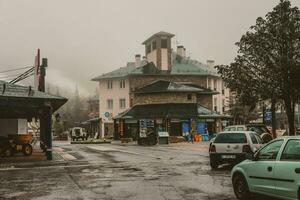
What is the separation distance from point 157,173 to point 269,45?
11467 mm

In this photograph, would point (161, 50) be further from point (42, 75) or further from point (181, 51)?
point (42, 75)

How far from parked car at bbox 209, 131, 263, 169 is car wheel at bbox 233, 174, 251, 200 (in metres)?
7.19

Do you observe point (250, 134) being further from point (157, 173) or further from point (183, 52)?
point (183, 52)

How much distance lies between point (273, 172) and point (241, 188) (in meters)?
1.50

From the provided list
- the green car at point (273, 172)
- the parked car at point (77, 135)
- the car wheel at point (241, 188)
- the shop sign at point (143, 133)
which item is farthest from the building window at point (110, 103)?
the green car at point (273, 172)

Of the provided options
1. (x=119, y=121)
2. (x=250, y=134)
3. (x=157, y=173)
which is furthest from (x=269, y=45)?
(x=119, y=121)

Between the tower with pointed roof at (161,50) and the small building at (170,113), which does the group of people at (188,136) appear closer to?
the small building at (170,113)

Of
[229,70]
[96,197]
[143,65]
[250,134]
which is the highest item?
[143,65]

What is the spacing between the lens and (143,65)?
7438 centimetres

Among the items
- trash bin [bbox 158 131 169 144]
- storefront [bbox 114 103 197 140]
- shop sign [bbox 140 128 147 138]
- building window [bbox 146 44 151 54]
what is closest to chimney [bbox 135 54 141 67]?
building window [bbox 146 44 151 54]

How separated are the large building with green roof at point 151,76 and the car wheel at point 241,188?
188ft

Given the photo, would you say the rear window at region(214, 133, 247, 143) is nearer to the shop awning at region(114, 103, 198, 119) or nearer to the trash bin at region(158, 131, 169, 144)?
the trash bin at region(158, 131, 169, 144)

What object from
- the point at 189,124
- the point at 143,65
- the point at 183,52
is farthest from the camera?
the point at 183,52

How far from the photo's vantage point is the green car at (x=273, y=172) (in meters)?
8.59
